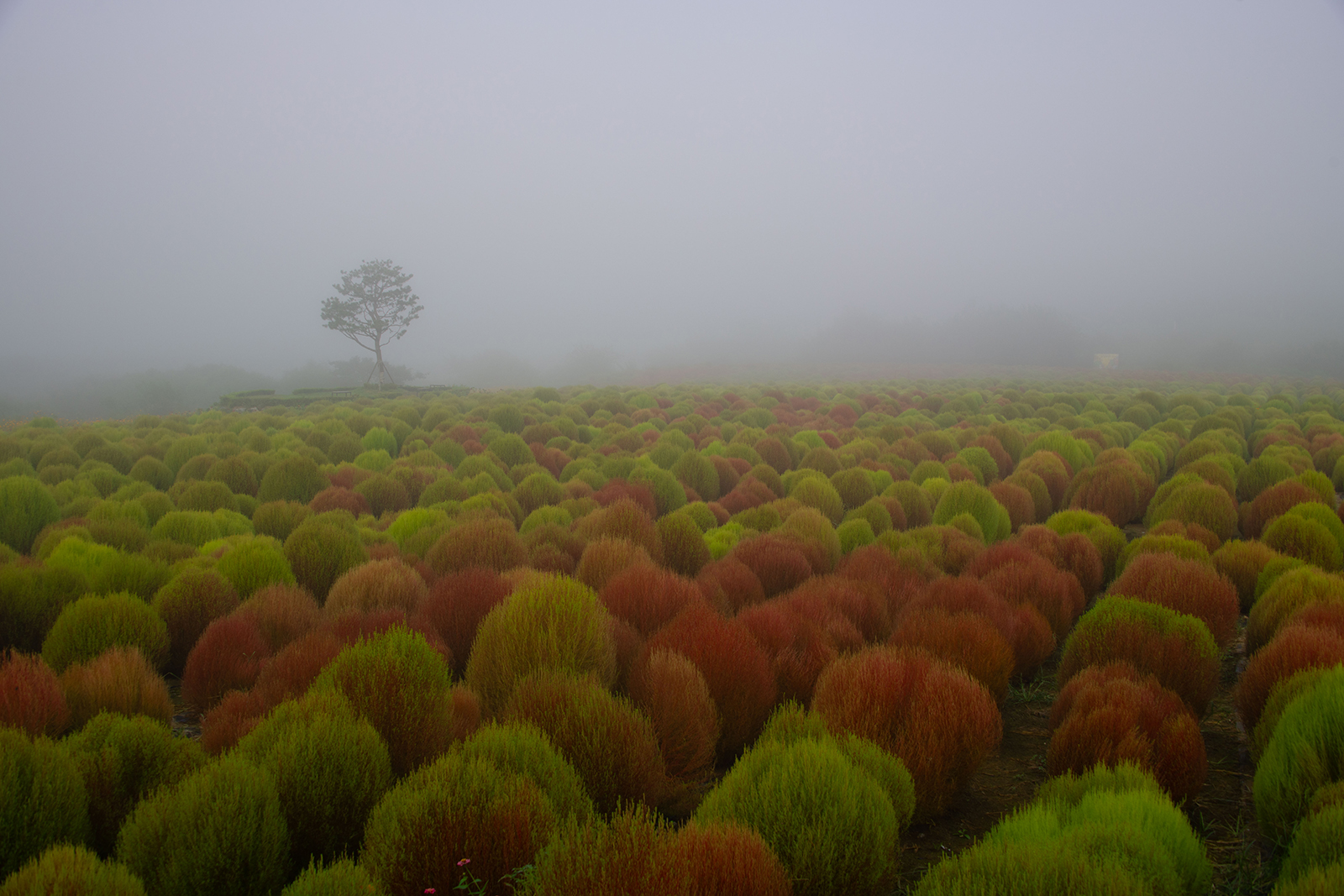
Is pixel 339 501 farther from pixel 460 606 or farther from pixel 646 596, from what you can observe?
pixel 646 596

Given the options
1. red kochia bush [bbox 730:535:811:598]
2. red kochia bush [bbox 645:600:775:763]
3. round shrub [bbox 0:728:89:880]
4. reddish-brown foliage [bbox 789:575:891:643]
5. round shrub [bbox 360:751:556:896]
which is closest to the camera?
round shrub [bbox 360:751:556:896]

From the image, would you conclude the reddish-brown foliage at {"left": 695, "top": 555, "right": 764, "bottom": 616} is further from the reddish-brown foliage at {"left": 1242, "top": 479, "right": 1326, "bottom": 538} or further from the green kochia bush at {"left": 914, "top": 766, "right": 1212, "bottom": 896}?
the reddish-brown foliage at {"left": 1242, "top": 479, "right": 1326, "bottom": 538}

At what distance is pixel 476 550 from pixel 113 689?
217cm

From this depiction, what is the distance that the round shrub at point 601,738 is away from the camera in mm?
2270

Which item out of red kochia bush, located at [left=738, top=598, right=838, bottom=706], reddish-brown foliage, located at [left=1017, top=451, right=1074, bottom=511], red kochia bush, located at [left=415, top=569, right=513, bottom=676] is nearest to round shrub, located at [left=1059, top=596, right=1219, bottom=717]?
red kochia bush, located at [left=738, top=598, right=838, bottom=706]

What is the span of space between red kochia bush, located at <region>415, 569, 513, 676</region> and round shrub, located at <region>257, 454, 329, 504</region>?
14.2 feet

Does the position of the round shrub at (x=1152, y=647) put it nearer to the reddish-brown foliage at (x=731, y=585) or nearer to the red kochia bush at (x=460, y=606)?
the reddish-brown foliage at (x=731, y=585)

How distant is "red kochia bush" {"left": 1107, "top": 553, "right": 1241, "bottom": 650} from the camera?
3.69 metres

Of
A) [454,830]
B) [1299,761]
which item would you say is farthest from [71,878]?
[1299,761]

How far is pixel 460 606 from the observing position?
3.70 meters

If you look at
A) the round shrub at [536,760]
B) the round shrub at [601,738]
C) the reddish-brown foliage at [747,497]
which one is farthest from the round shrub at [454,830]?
the reddish-brown foliage at [747,497]

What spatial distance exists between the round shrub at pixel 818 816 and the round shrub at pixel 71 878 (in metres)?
1.50

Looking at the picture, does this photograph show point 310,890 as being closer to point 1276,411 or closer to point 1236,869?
point 1236,869

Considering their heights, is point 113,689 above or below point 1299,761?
above
